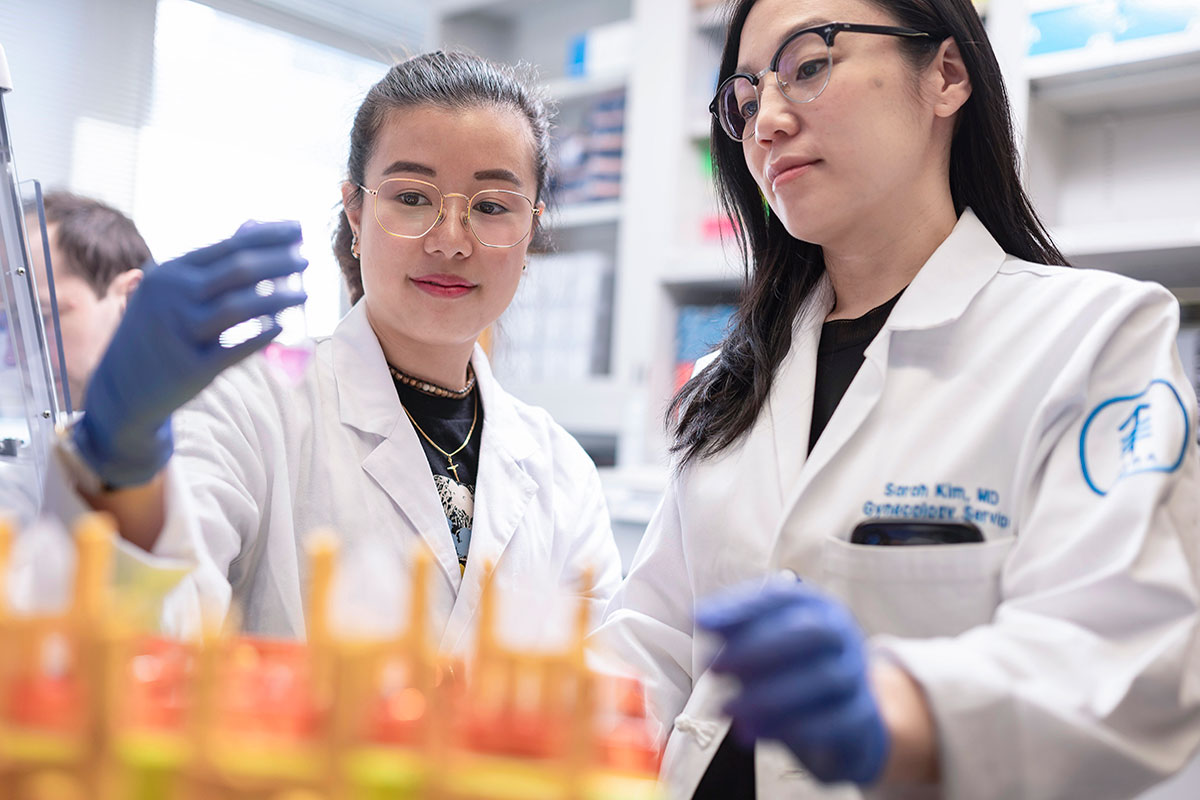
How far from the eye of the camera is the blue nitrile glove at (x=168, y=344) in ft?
2.74

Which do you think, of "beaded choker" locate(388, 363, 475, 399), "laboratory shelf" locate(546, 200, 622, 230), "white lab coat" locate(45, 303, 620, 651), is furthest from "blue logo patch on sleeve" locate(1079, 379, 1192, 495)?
"laboratory shelf" locate(546, 200, 622, 230)

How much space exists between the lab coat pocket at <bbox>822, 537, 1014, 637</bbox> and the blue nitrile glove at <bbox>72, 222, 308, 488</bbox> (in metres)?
0.61

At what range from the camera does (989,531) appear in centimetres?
96

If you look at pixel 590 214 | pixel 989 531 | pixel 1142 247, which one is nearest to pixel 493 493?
→ pixel 989 531

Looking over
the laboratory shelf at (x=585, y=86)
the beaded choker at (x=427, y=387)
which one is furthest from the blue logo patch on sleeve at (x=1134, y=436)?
the laboratory shelf at (x=585, y=86)

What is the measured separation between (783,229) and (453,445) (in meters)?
0.61

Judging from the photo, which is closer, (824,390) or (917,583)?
(917,583)

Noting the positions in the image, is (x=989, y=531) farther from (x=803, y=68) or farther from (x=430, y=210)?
(x=430, y=210)

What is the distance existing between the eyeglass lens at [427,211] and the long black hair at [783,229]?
328 millimetres

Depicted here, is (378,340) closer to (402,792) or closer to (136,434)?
(136,434)

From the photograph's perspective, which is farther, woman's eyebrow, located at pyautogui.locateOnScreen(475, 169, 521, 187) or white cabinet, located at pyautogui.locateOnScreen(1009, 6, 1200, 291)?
white cabinet, located at pyautogui.locateOnScreen(1009, 6, 1200, 291)

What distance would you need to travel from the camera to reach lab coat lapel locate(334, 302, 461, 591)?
1.40 metres

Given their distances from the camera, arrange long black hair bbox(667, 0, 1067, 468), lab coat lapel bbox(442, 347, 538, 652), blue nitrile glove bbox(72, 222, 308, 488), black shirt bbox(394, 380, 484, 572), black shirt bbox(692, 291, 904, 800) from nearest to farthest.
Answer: blue nitrile glove bbox(72, 222, 308, 488), black shirt bbox(692, 291, 904, 800), long black hair bbox(667, 0, 1067, 468), lab coat lapel bbox(442, 347, 538, 652), black shirt bbox(394, 380, 484, 572)

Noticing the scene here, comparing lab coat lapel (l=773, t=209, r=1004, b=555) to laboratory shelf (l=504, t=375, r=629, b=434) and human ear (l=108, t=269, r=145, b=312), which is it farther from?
laboratory shelf (l=504, t=375, r=629, b=434)
